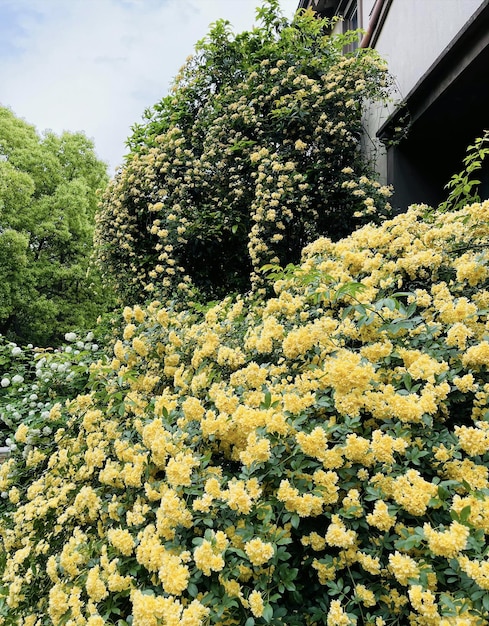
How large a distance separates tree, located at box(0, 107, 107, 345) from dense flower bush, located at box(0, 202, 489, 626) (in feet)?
45.6

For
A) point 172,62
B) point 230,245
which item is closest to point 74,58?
point 172,62

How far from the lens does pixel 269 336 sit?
1904 mm

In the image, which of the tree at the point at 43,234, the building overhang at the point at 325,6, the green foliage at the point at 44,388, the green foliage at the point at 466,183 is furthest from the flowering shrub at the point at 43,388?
the tree at the point at 43,234

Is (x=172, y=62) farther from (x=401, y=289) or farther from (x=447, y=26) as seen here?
(x=401, y=289)

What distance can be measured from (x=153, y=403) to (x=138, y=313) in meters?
0.71

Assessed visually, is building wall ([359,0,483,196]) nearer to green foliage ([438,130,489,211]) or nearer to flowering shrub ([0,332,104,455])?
green foliage ([438,130,489,211])

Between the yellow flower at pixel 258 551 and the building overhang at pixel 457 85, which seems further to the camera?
the building overhang at pixel 457 85

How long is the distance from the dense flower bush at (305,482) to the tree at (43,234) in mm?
13894

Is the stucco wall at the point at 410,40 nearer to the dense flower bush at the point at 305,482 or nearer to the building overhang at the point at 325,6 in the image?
the dense flower bush at the point at 305,482

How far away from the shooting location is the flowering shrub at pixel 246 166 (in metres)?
4.99

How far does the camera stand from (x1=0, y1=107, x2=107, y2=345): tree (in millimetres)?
14375

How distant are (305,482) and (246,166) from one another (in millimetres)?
4817

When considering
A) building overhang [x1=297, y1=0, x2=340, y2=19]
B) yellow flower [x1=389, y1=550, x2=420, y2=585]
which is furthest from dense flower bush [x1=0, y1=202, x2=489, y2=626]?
building overhang [x1=297, y1=0, x2=340, y2=19]

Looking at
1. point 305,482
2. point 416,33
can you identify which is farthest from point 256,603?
Result: point 416,33
